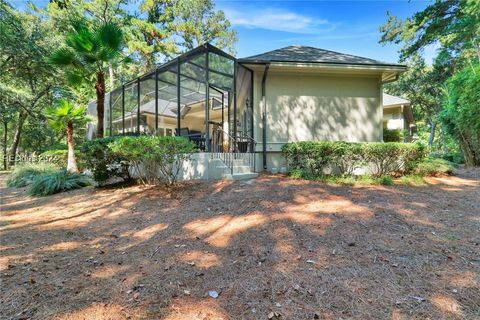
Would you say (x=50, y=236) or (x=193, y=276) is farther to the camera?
(x=50, y=236)

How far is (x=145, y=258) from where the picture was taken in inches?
125

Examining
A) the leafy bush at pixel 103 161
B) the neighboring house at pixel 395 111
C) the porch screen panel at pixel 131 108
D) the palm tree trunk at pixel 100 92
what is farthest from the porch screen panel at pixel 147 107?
the neighboring house at pixel 395 111

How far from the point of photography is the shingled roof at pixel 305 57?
28.5ft

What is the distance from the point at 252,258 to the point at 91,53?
7.83m

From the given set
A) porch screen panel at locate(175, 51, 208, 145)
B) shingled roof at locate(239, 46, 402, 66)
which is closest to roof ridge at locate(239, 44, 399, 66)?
shingled roof at locate(239, 46, 402, 66)

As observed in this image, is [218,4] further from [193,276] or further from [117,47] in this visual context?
[193,276]

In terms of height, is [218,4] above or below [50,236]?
above

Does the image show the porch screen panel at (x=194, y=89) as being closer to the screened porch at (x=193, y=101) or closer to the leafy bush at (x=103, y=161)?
the screened porch at (x=193, y=101)

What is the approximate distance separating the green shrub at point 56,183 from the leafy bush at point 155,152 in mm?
2647

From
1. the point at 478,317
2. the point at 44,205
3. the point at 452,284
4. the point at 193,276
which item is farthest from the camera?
the point at 44,205

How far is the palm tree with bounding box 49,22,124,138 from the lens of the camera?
7.69 metres

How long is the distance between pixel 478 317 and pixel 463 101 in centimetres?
1037

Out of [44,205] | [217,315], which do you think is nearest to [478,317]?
[217,315]

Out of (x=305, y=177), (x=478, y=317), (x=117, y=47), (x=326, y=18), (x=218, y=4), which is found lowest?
(x=478, y=317)
